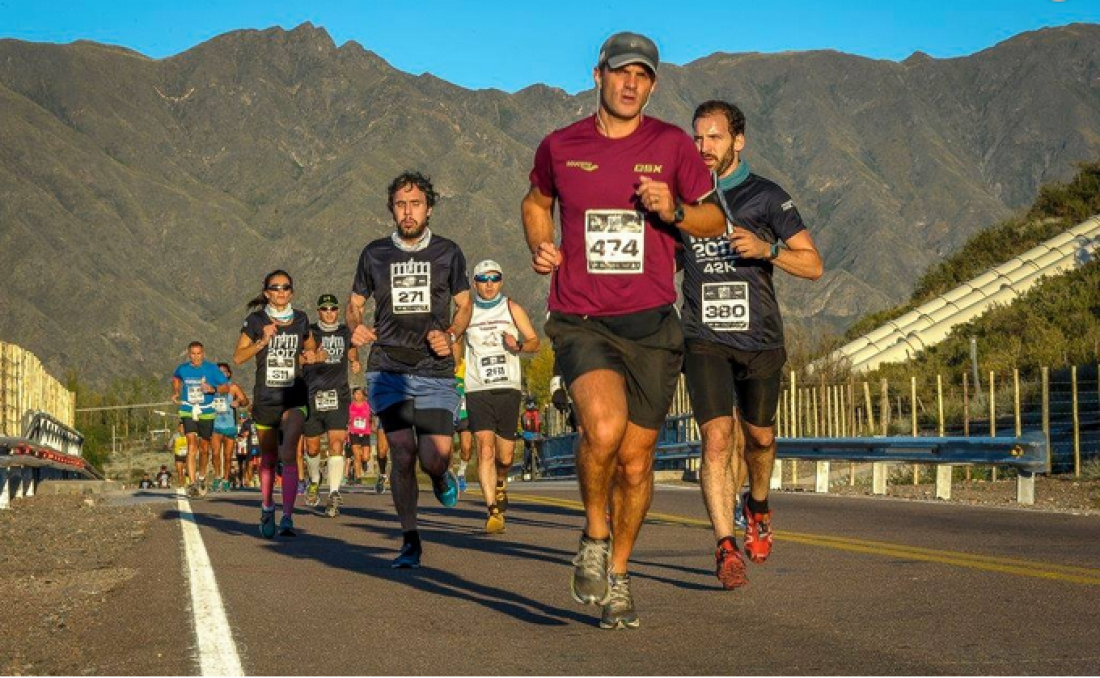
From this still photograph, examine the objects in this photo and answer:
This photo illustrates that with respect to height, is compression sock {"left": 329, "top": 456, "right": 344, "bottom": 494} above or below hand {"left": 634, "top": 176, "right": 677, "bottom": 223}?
below

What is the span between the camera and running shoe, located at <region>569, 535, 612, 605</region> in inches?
285

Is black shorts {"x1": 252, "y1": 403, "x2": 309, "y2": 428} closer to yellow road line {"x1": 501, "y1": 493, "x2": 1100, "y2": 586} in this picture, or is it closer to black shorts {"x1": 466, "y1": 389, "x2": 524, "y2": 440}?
black shorts {"x1": 466, "y1": 389, "x2": 524, "y2": 440}

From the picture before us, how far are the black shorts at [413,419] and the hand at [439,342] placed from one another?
1.42ft

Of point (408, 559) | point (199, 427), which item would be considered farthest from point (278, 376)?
point (199, 427)

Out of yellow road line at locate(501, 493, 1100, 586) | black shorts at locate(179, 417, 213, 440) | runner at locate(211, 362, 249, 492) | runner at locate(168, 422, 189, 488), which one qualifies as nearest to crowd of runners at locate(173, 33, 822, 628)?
yellow road line at locate(501, 493, 1100, 586)

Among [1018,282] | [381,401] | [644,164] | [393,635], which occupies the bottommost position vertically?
[393,635]

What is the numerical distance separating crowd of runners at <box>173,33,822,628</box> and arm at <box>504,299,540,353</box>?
2 cm

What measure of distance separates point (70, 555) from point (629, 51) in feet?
24.6

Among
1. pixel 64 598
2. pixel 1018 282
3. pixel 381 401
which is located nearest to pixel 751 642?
pixel 64 598

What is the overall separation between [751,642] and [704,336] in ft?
11.7

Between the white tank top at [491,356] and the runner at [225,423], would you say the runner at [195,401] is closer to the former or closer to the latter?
the runner at [225,423]

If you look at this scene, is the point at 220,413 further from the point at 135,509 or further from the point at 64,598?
the point at 64,598

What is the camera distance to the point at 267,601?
907 centimetres

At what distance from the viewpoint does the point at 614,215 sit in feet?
25.1
